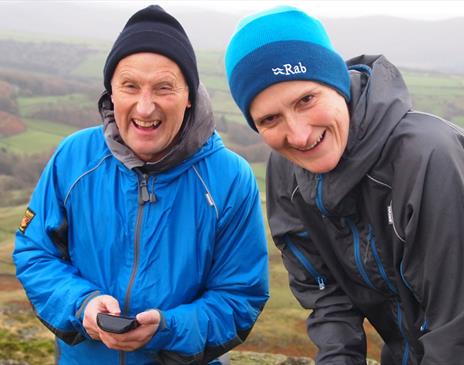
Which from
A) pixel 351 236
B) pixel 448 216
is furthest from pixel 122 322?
pixel 448 216

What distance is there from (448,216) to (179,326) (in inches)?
79.4

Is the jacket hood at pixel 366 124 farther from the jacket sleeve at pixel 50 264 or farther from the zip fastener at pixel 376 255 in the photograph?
the jacket sleeve at pixel 50 264

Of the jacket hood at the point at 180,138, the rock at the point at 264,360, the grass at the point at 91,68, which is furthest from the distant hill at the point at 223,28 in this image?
the jacket hood at the point at 180,138

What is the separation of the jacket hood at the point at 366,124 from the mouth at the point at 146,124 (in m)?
1.33

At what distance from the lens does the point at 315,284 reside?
4.05 m

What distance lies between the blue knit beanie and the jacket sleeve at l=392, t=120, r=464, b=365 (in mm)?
610

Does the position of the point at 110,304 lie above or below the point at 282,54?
below

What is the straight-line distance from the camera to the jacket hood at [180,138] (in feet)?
13.3

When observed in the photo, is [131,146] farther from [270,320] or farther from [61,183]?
[270,320]

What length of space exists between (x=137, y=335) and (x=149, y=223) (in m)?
0.78

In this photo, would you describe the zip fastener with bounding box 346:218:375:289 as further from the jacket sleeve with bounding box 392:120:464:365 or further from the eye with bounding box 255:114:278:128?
the eye with bounding box 255:114:278:128

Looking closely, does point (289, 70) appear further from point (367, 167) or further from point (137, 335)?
point (137, 335)

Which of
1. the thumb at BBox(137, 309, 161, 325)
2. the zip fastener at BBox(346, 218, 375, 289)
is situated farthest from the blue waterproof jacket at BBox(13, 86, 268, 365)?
the zip fastener at BBox(346, 218, 375, 289)

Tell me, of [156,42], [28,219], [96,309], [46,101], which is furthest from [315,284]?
[46,101]
